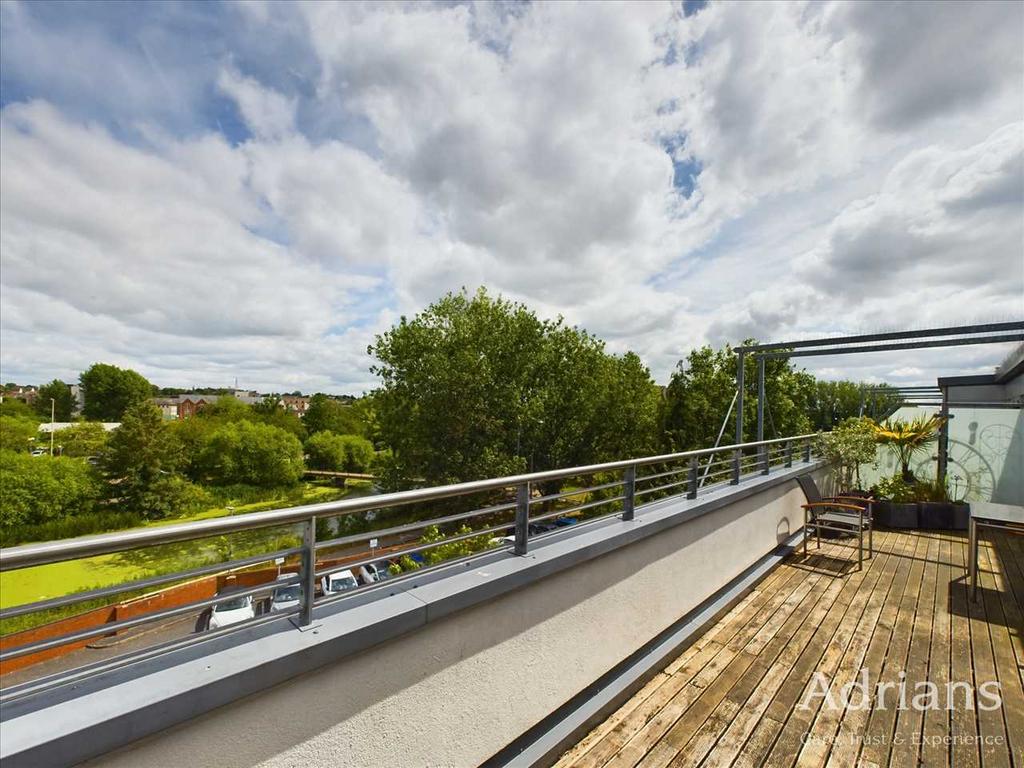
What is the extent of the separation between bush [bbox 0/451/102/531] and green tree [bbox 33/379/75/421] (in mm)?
49158

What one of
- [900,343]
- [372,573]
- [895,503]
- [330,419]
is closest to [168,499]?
[330,419]

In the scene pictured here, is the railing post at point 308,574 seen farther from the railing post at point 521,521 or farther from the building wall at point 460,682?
the railing post at point 521,521

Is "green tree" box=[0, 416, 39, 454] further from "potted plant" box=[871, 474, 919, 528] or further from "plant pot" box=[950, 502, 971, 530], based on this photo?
"plant pot" box=[950, 502, 971, 530]

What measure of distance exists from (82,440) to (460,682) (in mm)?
62525

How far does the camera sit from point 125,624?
140 centimetres

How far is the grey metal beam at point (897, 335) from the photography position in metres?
5.08

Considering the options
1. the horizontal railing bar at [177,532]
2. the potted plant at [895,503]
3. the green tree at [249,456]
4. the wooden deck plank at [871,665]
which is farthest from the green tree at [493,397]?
the green tree at [249,456]

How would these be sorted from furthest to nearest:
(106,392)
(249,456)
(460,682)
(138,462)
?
(106,392), (249,456), (138,462), (460,682)

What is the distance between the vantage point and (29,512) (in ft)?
112

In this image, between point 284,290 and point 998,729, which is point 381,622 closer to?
point 998,729

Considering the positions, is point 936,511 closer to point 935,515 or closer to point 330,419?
point 935,515

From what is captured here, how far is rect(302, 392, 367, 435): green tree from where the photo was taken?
6394 cm

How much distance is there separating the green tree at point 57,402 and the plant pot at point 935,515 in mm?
101875

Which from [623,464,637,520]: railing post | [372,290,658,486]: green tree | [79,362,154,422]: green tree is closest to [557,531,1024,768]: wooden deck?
[623,464,637,520]: railing post
